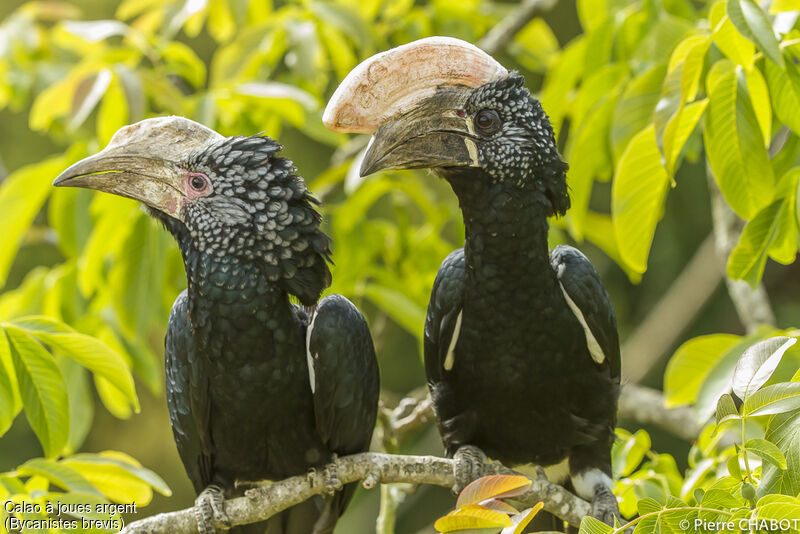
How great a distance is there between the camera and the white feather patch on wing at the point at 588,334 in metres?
1.94

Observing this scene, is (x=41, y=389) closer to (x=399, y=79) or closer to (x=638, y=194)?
(x=399, y=79)

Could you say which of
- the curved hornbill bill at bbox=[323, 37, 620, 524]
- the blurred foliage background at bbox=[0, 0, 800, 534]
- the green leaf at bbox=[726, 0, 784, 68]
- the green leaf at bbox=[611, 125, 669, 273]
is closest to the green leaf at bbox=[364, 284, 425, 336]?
the blurred foliage background at bbox=[0, 0, 800, 534]

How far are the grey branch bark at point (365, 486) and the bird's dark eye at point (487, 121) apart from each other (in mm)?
651

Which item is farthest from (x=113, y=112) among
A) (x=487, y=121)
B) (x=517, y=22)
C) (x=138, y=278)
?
(x=517, y=22)

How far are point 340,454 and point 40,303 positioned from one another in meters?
1.52

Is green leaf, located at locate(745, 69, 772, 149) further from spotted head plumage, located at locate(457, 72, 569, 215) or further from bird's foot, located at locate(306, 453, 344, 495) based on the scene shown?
bird's foot, located at locate(306, 453, 344, 495)

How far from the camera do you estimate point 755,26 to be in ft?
5.25

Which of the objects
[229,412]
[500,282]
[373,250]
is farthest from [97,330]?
[500,282]

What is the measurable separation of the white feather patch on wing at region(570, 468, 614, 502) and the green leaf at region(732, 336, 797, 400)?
710mm

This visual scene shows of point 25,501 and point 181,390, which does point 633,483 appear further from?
point 25,501

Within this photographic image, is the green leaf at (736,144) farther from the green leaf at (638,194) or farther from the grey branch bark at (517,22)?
the grey branch bark at (517,22)

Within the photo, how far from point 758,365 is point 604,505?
700 millimetres

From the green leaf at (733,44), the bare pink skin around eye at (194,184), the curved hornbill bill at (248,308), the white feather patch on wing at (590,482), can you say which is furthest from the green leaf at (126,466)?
the green leaf at (733,44)

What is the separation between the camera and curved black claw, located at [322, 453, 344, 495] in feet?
5.80
